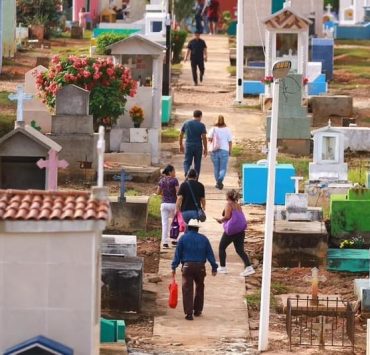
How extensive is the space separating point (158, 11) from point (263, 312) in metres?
25.8

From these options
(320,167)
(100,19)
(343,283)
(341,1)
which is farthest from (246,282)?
(341,1)

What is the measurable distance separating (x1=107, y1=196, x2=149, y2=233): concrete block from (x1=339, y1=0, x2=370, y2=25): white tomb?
34791 mm

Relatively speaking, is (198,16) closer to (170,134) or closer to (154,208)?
(170,134)

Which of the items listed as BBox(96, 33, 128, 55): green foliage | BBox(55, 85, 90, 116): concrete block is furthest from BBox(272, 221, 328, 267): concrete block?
BBox(96, 33, 128, 55): green foliage

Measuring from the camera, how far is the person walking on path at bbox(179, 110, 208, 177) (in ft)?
90.5

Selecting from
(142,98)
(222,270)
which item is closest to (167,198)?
(222,270)

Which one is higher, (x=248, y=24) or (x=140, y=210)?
(x=248, y=24)

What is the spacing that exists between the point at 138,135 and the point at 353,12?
31.3 metres

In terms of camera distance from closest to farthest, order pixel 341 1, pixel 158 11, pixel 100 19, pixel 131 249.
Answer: pixel 131 249 < pixel 158 11 < pixel 100 19 < pixel 341 1

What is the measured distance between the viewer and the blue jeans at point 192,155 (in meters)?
27.8

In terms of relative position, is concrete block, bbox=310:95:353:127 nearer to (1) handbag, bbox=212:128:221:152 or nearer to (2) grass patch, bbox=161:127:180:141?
(2) grass patch, bbox=161:127:180:141

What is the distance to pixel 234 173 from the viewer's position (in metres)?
30.0

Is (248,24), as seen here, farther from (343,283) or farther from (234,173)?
(343,283)

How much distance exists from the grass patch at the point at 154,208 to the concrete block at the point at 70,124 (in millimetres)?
2059
